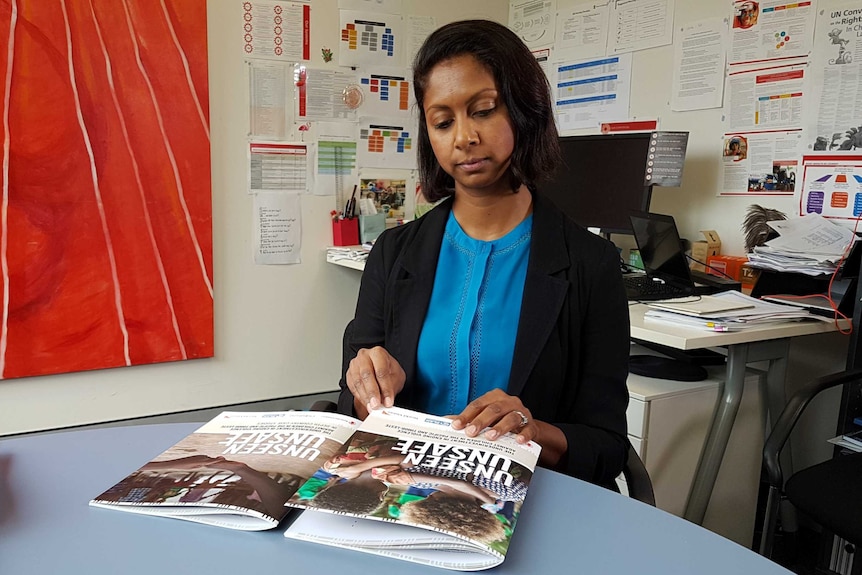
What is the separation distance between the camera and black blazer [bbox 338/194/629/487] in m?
1.16

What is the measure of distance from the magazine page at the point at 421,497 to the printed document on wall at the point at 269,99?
7.84 ft

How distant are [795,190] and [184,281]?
89.5 inches

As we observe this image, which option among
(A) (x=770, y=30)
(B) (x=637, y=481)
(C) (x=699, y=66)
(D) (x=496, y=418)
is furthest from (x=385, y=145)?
(D) (x=496, y=418)

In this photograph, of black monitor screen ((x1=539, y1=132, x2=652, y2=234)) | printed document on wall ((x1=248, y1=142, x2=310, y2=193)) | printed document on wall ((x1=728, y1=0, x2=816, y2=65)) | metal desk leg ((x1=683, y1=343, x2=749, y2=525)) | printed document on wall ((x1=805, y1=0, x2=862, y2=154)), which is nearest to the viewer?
metal desk leg ((x1=683, y1=343, x2=749, y2=525))

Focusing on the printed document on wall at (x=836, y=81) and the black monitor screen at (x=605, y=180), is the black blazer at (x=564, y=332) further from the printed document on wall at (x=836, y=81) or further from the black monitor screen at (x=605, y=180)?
the printed document on wall at (x=836, y=81)

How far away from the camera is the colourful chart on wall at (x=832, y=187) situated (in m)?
2.11

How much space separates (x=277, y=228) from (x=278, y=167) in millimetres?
263

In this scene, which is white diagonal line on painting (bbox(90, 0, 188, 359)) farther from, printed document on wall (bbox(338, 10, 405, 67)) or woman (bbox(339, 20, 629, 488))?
woman (bbox(339, 20, 629, 488))

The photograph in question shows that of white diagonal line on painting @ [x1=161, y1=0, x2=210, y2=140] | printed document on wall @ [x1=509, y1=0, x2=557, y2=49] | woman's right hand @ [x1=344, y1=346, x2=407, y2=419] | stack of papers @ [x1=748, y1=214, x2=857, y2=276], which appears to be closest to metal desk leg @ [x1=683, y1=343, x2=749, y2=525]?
stack of papers @ [x1=748, y1=214, x2=857, y2=276]

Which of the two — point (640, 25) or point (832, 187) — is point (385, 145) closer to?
point (640, 25)

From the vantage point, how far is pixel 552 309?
1173 millimetres

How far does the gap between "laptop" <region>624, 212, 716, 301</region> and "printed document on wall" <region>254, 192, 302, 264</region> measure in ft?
4.92

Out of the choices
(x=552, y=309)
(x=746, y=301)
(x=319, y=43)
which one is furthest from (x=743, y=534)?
(x=319, y=43)

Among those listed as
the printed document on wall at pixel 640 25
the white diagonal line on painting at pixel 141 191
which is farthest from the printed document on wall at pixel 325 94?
the printed document on wall at pixel 640 25
